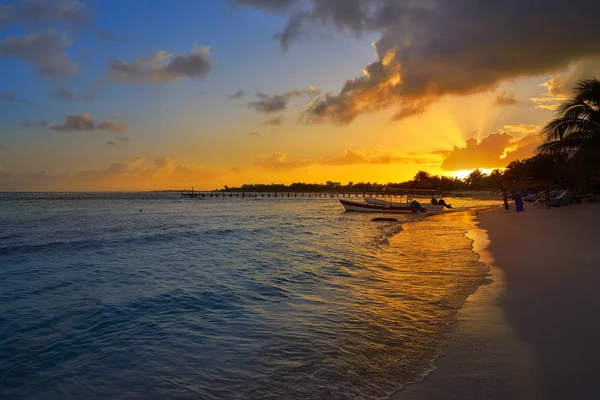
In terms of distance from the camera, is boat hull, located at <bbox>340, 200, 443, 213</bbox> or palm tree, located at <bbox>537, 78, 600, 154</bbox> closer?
palm tree, located at <bbox>537, 78, 600, 154</bbox>

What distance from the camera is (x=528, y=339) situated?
571 centimetres

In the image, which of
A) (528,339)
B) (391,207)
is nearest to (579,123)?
(391,207)

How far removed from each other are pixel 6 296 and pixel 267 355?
327 inches

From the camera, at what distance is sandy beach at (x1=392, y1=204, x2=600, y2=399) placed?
4.32 metres

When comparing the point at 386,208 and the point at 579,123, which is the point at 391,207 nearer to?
the point at 386,208

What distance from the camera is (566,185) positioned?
54812mm

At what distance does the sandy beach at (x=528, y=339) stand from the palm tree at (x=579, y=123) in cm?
2150

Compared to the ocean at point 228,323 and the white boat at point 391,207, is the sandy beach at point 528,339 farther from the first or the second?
the white boat at point 391,207

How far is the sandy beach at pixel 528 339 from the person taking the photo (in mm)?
4316

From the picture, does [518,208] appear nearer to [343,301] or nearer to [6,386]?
[343,301]

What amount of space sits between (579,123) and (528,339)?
29100 mm

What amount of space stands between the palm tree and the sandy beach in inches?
846

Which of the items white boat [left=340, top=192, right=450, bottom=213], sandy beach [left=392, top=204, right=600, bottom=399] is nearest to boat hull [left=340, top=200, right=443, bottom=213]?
white boat [left=340, top=192, right=450, bottom=213]

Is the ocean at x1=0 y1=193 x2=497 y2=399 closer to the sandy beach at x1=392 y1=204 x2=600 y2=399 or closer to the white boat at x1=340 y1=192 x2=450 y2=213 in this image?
the sandy beach at x1=392 y1=204 x2=600 y2=399
